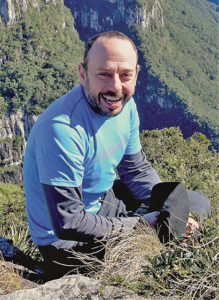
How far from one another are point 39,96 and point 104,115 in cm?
5748

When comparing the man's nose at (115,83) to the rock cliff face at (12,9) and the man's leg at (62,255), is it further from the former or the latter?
the rock cliff face at (12,9)

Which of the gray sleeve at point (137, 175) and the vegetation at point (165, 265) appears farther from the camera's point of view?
the gray sleeve at point (137, 175)

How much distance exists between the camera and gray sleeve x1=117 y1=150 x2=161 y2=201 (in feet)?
7.34

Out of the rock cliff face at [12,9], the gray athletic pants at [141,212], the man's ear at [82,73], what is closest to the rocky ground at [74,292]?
the gray athletic pants at [141,212]

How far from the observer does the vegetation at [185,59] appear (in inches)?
2921

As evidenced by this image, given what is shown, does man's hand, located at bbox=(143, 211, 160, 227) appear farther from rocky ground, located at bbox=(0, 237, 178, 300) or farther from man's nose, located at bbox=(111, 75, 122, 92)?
man's nose, located at bbox=(111, 75, 122, 92)

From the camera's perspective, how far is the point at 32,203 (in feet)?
6.31

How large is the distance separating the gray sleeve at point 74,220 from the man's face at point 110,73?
1.39ft

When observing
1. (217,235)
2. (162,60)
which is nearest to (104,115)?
(217,235)

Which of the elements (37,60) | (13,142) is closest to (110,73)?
(13,142)

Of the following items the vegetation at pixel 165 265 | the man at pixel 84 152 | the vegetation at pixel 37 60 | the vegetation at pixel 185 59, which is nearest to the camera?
the vegetation at pixel 165 265

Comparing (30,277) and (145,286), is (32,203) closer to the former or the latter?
(30,277)

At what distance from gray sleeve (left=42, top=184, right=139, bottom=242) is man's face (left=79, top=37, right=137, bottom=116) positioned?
1.39 ft

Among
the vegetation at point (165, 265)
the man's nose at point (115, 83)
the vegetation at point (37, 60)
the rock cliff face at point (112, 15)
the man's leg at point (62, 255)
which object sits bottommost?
the vegetation at point (37, 60)
